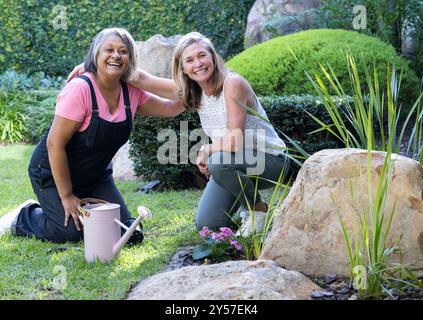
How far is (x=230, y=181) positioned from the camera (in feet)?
14.1

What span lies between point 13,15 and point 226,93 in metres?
8.06

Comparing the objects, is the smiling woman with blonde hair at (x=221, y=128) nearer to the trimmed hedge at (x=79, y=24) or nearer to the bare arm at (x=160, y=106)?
the bare arm at (x=160, y=106)

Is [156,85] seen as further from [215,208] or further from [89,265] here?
[89,265]

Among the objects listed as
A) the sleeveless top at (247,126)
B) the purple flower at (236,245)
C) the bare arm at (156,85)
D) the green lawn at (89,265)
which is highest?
the bare arm at (156,85)

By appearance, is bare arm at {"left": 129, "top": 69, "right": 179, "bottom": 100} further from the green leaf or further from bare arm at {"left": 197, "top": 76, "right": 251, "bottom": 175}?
the green leaf

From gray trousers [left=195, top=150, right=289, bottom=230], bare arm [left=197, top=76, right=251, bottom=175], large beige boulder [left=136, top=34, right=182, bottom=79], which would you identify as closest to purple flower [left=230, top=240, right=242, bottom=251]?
gray trousers [left=195, top=150, right=289, bottom=230]

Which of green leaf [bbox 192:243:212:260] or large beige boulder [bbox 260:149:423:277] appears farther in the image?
green leaf [bbox 192:243:212:260]

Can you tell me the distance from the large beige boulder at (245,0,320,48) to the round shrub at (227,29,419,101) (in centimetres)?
168

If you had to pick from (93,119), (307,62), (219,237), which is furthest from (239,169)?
(307,62)

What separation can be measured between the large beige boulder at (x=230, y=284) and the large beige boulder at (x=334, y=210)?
22 centimetres

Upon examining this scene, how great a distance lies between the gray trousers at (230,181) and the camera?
14.0 ft

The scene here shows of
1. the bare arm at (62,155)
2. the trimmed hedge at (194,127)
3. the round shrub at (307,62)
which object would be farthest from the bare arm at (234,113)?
the round shrub at (307,62)

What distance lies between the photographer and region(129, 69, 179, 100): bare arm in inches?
175
